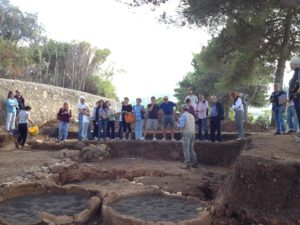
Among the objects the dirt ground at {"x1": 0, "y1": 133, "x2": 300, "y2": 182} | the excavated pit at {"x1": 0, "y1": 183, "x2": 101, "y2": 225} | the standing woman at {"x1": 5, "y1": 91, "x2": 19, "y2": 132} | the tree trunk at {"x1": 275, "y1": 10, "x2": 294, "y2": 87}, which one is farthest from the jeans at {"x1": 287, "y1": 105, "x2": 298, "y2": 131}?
the standing woman at {"x1": 5, "y1": 91, "x2": 19, "y2": 132}

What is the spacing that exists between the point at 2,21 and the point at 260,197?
32854mm

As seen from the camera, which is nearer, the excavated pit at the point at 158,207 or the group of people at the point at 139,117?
the excavated pit at the point at 158,207

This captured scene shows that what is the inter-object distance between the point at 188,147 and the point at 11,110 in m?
7.36

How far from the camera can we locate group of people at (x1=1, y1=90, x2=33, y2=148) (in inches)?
499

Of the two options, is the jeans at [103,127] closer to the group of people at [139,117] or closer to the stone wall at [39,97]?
the group of people at [139,117]

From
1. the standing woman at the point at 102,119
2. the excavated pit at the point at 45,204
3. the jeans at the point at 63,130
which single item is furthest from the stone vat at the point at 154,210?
the jeans at the point at 63,130

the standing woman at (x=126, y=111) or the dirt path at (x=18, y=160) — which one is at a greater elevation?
the standing woman at (x=126, y=111)

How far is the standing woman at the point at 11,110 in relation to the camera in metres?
13.7

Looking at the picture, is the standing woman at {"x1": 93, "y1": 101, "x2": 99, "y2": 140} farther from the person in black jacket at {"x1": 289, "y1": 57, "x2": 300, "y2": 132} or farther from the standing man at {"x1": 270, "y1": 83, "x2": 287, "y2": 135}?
the person in black jacket at {"x1": 289, "y1": 57, "x2": 300, "y2": 132}

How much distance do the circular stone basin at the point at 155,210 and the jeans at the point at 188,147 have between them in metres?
3.10

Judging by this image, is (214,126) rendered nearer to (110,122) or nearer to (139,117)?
(139,117)

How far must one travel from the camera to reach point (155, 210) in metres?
6.68

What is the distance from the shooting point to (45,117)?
63.5 feet

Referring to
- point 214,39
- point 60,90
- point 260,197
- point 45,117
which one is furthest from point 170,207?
point 60,90
